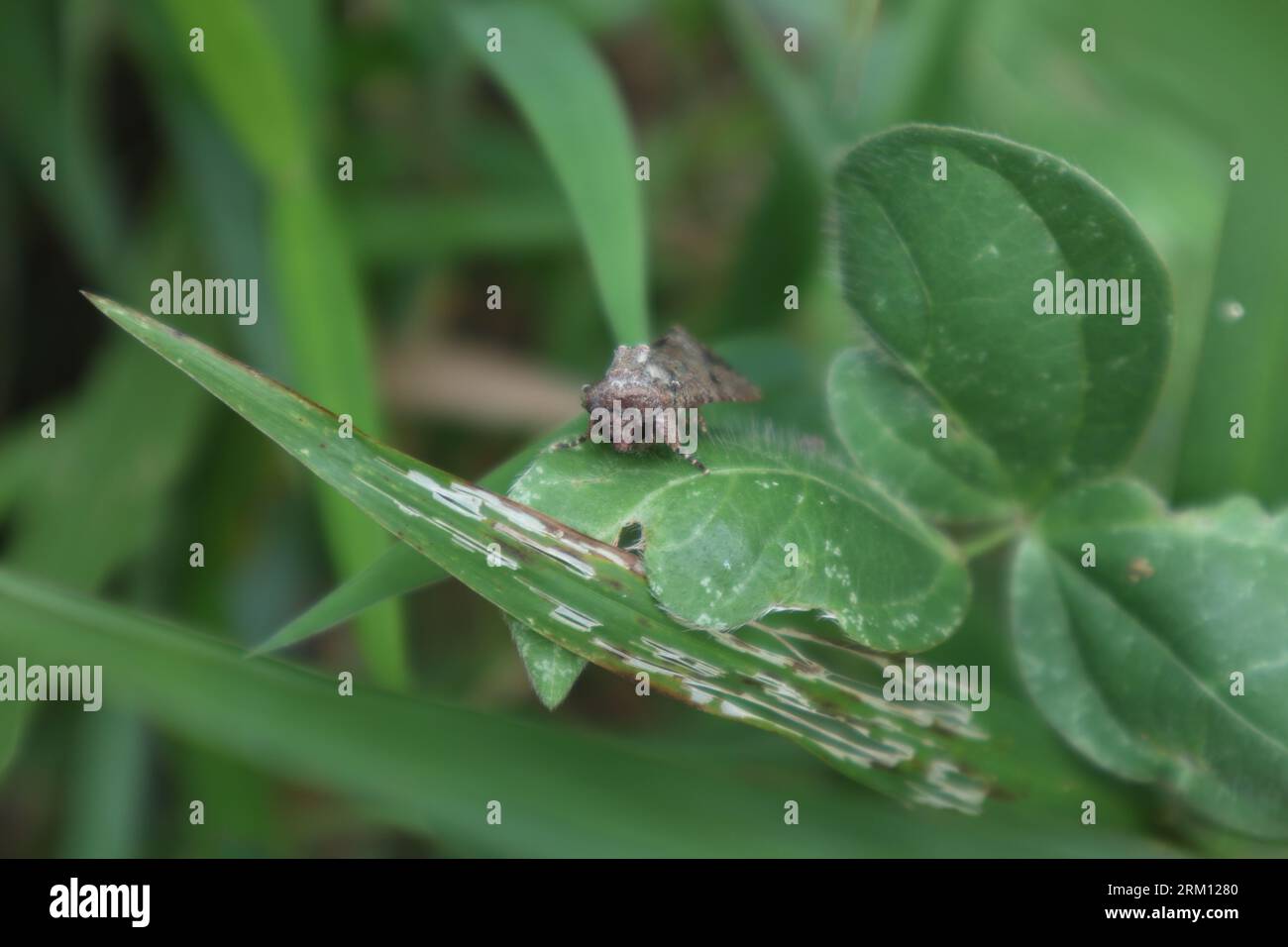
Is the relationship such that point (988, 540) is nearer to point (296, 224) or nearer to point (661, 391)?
point (661, 391)

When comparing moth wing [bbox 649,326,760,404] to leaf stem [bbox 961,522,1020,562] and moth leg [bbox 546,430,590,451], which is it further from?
leaf stem [bbox 961,522,1020,562]

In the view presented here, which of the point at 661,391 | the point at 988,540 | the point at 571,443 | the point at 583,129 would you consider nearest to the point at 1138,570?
the point at 988,540

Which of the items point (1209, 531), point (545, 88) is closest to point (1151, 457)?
point (1209, 531)

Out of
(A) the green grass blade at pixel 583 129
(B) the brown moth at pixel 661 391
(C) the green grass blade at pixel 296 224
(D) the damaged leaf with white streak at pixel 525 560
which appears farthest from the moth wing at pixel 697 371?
(C) the green grass blade at pixel 296 224

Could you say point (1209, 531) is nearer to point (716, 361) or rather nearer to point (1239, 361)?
point (1239, 361)

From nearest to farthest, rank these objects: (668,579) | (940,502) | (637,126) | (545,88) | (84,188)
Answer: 1. (668,579)
2. (940,502)
3. (545,88)
4. (84,188)
5. (637,126)

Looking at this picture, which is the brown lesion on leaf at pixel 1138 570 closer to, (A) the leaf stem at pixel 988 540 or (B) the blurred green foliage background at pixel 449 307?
(A) the leaf stem at pixel 988 540

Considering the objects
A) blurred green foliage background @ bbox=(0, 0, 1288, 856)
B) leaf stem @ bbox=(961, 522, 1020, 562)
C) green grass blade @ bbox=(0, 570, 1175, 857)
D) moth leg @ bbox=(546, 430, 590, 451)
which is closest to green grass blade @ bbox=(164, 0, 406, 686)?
blurred green foliage background @ bbox=(0, 0, 1288, 856)
